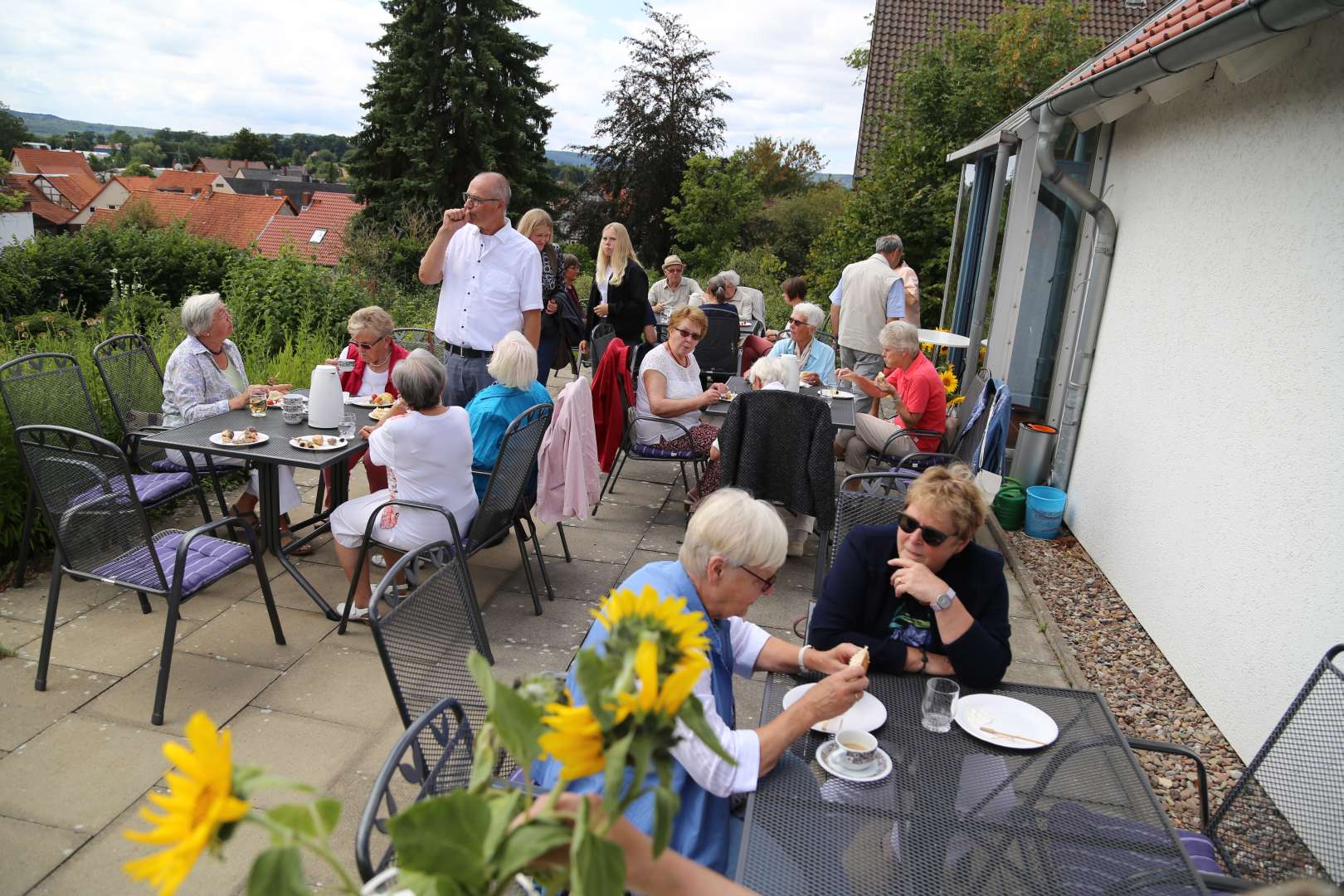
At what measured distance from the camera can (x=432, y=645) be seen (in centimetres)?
198

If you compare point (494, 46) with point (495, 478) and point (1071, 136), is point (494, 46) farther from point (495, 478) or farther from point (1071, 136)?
point (495, 478)

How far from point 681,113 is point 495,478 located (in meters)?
20.1

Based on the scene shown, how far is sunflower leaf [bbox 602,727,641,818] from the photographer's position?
27.7 inches

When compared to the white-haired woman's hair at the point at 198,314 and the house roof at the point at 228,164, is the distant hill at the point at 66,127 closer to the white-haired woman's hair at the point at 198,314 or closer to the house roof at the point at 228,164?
the house roof at the point at 228,164

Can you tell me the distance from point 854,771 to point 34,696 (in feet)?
9.82

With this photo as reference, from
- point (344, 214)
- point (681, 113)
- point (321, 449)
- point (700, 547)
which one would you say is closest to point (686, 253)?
point (681, 113)

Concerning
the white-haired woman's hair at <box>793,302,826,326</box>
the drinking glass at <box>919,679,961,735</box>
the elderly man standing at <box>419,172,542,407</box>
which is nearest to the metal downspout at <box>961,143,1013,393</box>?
the white-haired woman's hair at <box>793,302,826,326</box>

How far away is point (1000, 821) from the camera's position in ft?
5.54

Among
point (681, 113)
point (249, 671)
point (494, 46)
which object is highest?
Result: point (494, 46)

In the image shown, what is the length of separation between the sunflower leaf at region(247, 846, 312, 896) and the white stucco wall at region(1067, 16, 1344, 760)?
308 centimetres

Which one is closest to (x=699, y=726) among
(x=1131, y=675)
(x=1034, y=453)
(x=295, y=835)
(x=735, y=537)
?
(x=295, y=835)

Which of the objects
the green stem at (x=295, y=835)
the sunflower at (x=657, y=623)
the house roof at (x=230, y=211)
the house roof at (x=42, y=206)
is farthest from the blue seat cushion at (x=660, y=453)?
the house roof at (x=42, y=206)

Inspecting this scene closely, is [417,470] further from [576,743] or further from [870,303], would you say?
[870,303]

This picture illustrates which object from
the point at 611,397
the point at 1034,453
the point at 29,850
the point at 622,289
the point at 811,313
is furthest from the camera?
the point at 622,289
